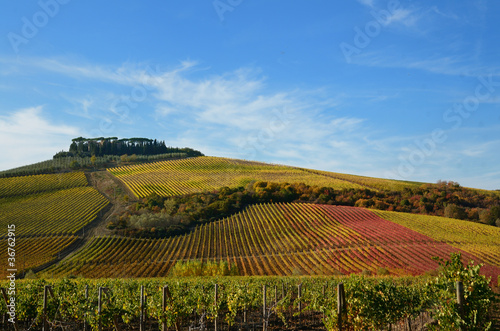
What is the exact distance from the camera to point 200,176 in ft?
344

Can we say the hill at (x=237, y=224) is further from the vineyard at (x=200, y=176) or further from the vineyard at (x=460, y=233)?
the vineyard at (x=200, y=176)

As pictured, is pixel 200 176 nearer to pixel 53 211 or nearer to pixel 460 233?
pixel 53 211

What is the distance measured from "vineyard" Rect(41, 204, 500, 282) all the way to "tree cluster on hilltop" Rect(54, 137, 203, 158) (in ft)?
332

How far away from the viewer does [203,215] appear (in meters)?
70.1

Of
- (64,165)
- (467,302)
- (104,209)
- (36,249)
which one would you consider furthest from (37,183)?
(467,302)

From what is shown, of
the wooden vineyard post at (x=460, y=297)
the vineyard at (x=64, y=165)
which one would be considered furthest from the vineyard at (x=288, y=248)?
the vineyard at (x=64, y=165)

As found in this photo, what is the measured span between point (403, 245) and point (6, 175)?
106 m

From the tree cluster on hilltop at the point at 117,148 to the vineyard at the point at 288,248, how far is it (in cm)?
10115

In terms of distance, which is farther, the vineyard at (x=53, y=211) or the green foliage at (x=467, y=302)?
the vineyard at (x=53, y=211)

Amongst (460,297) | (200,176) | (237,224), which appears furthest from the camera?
(200,176)

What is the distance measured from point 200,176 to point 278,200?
34367 mm

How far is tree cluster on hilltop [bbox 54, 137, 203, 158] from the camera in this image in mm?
159125

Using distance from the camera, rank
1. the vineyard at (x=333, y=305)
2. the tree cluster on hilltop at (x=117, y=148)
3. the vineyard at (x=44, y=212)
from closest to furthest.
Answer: the vineyard at (x=333, y=305) → the vineyard at (x=44, y=212) → the tree cluster on hilltop at (x=117, y=148)

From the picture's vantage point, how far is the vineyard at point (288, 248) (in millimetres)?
41688
